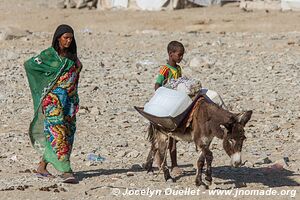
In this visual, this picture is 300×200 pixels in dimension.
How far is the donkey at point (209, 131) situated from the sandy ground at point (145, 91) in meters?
0.28

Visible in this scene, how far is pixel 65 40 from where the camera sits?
9172 millimetres

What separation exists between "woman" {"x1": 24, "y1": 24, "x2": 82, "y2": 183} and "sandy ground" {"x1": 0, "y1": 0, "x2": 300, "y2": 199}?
0.28 meters

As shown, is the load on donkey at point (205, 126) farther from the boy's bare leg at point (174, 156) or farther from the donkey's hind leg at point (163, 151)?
the boy's bare leg at point (174, 156)

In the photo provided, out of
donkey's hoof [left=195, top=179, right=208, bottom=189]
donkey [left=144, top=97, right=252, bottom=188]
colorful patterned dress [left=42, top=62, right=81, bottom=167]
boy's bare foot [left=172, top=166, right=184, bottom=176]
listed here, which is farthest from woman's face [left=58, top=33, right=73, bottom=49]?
donkey's hoof [left=195, top=179, right=208, bottom=189]

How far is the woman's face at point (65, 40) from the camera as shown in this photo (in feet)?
30.0

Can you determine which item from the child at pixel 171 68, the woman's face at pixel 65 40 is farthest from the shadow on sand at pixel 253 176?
the woman's face at pixel 65 40

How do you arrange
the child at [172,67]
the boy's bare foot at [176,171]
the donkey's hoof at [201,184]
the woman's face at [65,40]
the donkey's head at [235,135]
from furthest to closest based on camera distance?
the boy's bare foot at [176,171] → the child at [172,67] → the woman's face at [65,40] → the donkey's hoof at [201,184] → the donkey's head at [235,135]

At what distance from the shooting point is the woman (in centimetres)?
930

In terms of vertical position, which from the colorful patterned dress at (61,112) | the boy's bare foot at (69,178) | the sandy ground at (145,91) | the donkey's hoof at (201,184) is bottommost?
the sandy ground at (145,91)

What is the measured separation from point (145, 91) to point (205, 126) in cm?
723

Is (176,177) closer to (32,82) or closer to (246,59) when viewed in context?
(32,82)

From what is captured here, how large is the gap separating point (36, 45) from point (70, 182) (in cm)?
1442

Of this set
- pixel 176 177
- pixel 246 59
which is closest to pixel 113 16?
pixel 246 59

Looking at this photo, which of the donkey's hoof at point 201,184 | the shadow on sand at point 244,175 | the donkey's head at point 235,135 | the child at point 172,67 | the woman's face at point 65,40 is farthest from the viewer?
the shadow on sand at point 244,175
